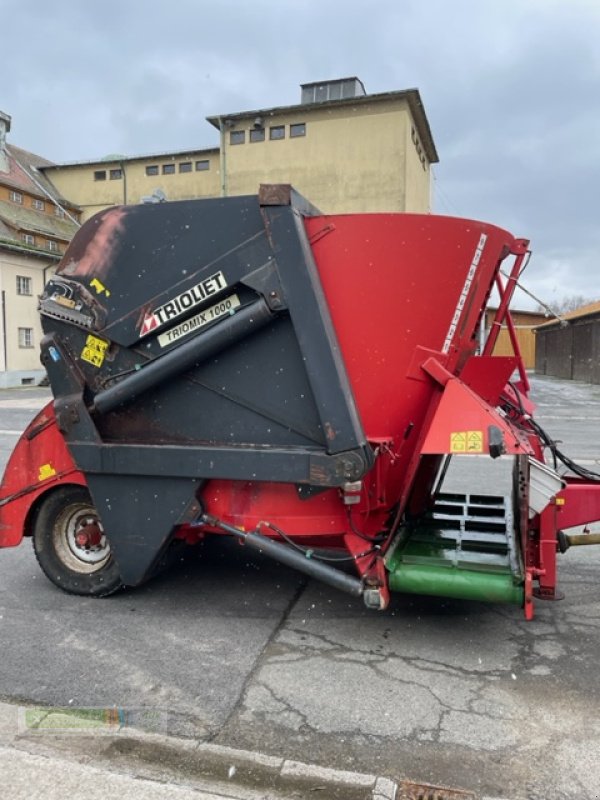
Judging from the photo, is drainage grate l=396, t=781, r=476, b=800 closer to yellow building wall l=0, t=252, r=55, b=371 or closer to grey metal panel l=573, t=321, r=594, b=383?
yellow building wall l=0, t=252, r=55, b=371

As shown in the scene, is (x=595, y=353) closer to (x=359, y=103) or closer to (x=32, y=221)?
(x=359, y=103)

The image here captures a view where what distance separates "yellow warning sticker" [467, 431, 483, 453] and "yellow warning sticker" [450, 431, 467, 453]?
20 millimetres

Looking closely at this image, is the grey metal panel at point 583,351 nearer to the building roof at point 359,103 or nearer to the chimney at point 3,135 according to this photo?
the building roof at point 359,103

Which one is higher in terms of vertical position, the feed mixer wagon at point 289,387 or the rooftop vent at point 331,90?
the rooftop vent at point 331,90

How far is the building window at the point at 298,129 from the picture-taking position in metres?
35.3

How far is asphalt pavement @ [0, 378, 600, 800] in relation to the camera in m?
2.72

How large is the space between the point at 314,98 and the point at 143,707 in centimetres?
3976

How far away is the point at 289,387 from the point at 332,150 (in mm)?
34002

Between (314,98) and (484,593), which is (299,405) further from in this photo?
(314,98)

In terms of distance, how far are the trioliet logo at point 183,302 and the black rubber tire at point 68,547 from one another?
1330 millimetres

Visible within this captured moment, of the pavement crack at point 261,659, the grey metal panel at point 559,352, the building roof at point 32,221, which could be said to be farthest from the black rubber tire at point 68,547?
the grey metal panel at point 559,352

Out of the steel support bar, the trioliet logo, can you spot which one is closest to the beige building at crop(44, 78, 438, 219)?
the trioliet logo

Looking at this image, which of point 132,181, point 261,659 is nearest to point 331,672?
point 261,659

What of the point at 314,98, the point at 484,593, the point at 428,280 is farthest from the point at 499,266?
the point at 314,98
